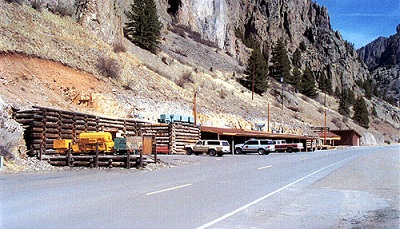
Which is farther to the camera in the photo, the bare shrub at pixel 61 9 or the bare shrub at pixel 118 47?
the bare shrub at pixel 118 47

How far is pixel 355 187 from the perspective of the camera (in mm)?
15180

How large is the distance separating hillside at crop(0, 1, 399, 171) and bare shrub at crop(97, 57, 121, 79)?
0.36 ft

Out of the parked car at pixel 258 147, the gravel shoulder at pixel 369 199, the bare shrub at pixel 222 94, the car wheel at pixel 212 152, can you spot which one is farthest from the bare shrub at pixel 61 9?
the gravel shoulder at pixel 369 199

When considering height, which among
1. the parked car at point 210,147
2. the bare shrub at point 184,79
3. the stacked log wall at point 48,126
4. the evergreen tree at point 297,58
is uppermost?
the evergreen tree at point 297,58

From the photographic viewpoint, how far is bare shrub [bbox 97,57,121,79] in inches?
1806

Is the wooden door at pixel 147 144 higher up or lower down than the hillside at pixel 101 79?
lower down

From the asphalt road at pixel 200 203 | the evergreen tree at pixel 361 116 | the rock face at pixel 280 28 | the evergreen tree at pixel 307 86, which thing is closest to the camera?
the asphalt road at pixel 200 203

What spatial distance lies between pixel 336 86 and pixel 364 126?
3731 centimetres

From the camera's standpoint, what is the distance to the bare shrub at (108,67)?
45875mm

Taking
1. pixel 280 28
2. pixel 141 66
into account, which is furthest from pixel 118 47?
pixel 280 28

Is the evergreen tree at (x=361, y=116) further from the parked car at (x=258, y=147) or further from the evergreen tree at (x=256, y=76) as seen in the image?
the parked car at (x=258, y=147)

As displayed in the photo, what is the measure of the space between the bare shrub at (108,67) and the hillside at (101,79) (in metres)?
0.11

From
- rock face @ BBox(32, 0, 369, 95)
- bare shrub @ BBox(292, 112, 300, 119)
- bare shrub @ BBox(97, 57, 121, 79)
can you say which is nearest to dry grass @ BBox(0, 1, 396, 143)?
bare shrub @ BBox(97, 57, 121, 79)

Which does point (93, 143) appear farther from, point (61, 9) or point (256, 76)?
point (256, 76)
